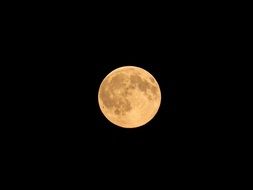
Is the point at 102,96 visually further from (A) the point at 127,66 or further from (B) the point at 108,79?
(A) the point at 127,66

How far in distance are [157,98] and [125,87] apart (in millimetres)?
607

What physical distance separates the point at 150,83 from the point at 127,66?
0.51 m

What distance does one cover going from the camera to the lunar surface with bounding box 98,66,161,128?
5.73 meters

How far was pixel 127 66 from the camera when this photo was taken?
19.6 feet

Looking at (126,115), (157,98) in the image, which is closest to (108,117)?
(126,115)

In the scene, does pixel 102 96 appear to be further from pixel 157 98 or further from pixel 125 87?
pixel 157 98

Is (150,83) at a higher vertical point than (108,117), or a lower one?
higher

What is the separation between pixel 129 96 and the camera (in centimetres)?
571

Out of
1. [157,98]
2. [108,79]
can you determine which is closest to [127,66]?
[108,79]

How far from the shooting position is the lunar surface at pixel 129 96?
5.73m

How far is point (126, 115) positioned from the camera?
5.77 meters

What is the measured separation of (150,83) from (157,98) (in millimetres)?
288

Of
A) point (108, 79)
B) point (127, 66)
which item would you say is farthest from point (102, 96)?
point (127, 66)

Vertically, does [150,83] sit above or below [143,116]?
above
